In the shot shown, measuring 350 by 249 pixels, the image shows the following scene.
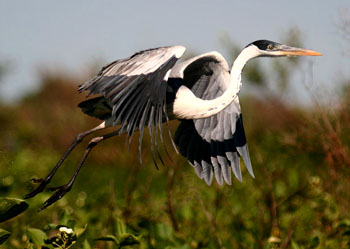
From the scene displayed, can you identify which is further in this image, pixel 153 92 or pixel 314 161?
pixel 314 161

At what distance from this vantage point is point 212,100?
4.42m

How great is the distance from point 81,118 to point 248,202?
668 cm

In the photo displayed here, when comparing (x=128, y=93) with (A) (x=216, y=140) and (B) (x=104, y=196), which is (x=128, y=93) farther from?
(B) (x=104, y=196)

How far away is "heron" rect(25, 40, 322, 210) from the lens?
396 cm

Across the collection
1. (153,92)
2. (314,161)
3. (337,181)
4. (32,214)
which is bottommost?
(314,161)

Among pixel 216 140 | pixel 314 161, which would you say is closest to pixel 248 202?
pixel 216 140

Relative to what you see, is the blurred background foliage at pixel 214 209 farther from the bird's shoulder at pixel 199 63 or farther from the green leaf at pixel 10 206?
the bird's shoulder at pixel 199 63

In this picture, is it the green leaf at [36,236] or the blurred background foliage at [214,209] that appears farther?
the blurred background foliage at [214,209]

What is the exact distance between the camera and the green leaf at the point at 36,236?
3.29 m

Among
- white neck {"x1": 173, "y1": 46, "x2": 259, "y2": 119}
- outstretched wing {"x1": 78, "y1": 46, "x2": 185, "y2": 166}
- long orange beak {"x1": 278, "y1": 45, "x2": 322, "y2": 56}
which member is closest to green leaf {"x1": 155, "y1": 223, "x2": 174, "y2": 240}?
outstretched wing {"x1": 78, "y1": 46, "x2": 185, "y2": 166}

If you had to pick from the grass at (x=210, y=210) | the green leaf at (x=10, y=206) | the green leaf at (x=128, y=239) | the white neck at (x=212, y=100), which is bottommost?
the grass at (x=210, y=210)

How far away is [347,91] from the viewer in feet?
17.4

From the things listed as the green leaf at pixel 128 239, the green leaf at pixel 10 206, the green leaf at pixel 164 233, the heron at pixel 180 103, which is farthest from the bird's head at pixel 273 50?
the green leaf at pixel 10 206

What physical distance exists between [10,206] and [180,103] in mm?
1789
